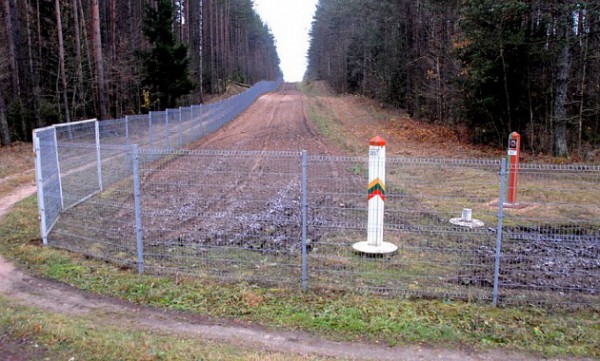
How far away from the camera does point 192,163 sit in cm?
1555

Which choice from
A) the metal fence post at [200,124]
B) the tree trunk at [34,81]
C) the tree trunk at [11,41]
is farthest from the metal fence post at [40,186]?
the tree trunk at [34,81]

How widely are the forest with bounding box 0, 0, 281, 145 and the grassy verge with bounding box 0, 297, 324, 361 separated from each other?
64.2 feet

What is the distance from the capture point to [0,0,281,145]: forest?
80.9 ft

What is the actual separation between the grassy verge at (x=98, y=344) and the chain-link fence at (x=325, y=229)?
1725mm

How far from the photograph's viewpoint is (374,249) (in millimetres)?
7168

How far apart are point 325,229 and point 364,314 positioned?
3.33 m

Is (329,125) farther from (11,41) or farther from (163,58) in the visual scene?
(11,41)

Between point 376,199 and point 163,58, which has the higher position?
point 163,58

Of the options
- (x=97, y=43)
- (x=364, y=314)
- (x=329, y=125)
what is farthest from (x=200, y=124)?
(x=364, y=314)

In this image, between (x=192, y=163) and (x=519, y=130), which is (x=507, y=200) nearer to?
(x=192, y=163)

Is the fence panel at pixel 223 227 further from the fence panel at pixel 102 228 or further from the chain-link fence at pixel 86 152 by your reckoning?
the chain-link fence at pixel 86 152

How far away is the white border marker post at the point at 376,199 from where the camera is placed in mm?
Result: 7066

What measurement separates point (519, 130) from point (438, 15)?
8.79 m

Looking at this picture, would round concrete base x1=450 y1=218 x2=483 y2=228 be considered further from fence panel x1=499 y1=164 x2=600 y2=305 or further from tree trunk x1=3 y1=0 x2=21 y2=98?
tree trunk x1=3 y1=0 x2=21 y2=98
